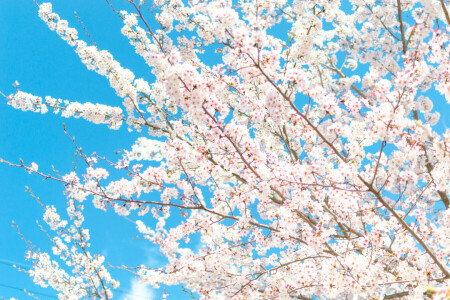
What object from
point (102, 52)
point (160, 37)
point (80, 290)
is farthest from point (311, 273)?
point (80, 290)

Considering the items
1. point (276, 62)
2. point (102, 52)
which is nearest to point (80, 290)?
point (102, 52)

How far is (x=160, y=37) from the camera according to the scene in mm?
6891

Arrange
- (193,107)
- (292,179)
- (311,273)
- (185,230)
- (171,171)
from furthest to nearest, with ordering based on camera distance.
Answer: (171,171), (185,230), (311,273), (292,179), (193,107)

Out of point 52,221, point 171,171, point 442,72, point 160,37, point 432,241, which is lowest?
point 432,241

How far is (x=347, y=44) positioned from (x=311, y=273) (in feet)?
20.5

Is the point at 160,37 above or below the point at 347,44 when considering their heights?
below

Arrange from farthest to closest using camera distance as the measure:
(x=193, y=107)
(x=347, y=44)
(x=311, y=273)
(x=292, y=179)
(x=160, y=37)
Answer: (x=347, y=44), (x=160, y=37), (x=311, y=273), (x=292, y=179), (x=193, y=107)

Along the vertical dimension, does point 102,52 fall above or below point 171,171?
above

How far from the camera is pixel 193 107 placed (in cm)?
381

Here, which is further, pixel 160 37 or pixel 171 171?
pixel 160 37

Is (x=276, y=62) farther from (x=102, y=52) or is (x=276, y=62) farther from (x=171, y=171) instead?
(x=102, y=52)

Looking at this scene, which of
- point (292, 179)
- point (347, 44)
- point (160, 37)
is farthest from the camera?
point (347, 44)

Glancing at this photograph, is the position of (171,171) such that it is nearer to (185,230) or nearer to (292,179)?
(185,230)

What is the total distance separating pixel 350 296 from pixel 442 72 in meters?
4.00
